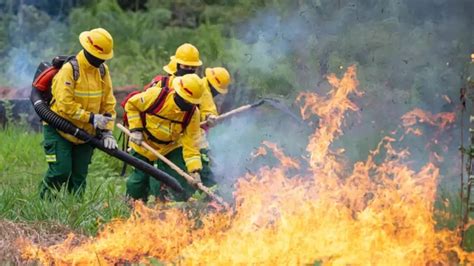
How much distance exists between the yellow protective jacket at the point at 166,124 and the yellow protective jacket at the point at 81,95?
25 centimetres

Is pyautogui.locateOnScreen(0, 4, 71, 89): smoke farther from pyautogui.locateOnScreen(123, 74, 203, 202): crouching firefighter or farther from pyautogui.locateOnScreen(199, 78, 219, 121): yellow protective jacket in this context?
pyautogui.locateOnScreen(123, 74, 203, 202): crouching firefighter

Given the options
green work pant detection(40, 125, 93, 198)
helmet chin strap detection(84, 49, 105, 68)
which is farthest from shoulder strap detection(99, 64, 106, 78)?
green work pant detection(40, 125, 93, 198)

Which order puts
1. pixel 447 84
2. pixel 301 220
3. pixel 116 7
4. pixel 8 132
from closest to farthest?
pixel 301 220, pixel 447 84, pixel 8 132, pixel 116 7

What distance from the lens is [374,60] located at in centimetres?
779

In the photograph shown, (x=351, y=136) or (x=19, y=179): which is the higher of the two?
(x=351, y=136)

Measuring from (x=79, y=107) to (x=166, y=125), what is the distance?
2.65 ft

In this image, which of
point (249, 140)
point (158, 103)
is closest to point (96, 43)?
point (158, 103)

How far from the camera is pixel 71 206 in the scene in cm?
657

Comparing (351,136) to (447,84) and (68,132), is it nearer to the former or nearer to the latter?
(447,84)

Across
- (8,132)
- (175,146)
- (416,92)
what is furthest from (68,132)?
(8,132)

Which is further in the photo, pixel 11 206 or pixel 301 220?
pixel 11 206

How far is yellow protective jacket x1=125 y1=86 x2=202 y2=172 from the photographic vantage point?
773cm

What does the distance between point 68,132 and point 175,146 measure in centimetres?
105

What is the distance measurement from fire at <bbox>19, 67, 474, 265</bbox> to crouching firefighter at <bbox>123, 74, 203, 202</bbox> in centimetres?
122
